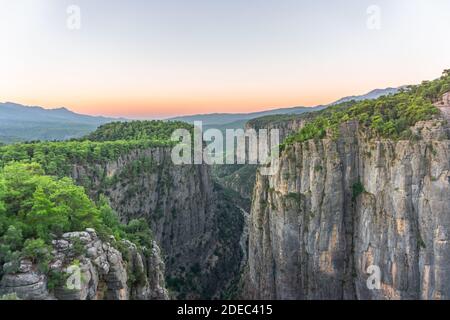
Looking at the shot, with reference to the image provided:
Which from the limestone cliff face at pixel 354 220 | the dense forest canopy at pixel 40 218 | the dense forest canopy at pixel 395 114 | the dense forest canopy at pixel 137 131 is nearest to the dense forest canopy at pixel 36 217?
the dense forest canopy at pixel 40 218

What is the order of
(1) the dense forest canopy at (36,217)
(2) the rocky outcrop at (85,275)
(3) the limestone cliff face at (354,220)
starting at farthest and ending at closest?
(3) the limestone cliff face at (354,220)
(1) the dense forest canopy at (36,217)
(2) the rocky outcrop at (85,275)

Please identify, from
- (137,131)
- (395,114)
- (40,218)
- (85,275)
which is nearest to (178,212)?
(137,131)

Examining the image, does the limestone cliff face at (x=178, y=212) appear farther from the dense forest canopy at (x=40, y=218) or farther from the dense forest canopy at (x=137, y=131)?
the dense forest canopy at (x=40, y=218)

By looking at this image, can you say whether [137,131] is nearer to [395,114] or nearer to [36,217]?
[395,114]

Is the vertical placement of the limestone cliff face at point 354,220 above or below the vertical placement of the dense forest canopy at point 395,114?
below

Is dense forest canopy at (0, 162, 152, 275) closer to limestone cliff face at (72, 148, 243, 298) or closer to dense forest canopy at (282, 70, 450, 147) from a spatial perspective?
limestone cliff face at (72, 148, 243, 298)

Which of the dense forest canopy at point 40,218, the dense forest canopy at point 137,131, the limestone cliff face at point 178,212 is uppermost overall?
the dense forest canopy at point 137,131
